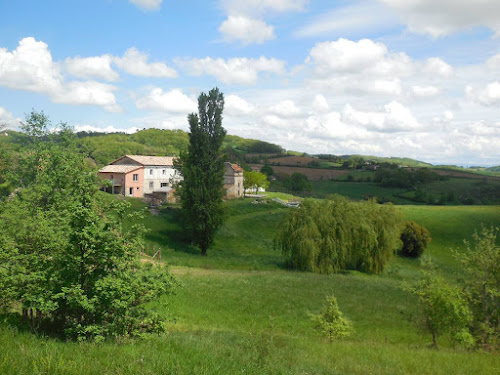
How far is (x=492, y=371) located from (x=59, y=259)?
40.7ft

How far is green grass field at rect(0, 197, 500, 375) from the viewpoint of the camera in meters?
7.04

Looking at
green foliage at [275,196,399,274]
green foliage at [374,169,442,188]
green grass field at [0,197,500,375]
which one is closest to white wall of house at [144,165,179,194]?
green grass field at [0,197,500,375]

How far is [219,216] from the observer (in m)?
43.7

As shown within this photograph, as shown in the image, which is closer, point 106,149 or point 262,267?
point 262,267

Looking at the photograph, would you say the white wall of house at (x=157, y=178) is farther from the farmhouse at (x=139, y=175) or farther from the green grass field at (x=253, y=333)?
the green grass field at (x=253, y=333)

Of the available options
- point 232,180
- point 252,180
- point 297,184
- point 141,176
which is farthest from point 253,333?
→ point 297,184

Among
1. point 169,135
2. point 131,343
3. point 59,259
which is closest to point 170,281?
point 131,343

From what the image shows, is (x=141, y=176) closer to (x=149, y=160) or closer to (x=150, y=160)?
(x=149, y=160)

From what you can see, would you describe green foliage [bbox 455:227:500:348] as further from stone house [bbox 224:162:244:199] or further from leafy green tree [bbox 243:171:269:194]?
leafy green tree [bbox 243:171:269:194]

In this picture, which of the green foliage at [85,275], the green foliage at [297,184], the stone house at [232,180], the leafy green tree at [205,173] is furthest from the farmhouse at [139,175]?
the green foliage at [85,275]

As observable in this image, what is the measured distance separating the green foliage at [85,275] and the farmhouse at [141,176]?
55461mm

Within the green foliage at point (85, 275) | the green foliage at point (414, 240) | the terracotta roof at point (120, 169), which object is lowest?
the green foliage at point (414, 240)

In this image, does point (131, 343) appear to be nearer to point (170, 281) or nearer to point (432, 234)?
point (170, 281)

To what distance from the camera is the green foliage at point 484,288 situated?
15094 millimetres
